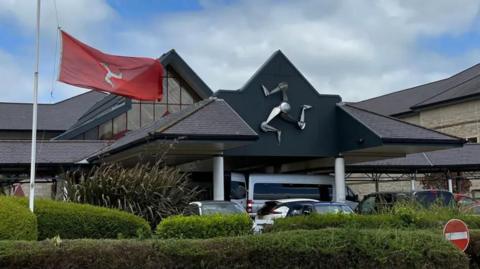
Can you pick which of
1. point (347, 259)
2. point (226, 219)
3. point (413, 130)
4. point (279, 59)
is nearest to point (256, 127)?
point (279, 59)

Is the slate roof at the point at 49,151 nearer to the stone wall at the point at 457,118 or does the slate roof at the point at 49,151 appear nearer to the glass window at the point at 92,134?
the glass window at the point at 92,134

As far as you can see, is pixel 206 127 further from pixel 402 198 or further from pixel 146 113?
pixel 146 113

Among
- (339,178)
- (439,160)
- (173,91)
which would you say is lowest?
(339,178)

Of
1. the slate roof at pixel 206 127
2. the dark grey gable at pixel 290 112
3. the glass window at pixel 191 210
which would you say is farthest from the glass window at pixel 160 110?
the glass window at pixel 191 210

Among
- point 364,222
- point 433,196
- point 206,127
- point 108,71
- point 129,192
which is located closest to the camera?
point 364,222

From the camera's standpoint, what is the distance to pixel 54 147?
3192 centimetres

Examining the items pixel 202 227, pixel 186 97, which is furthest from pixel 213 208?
pixel 186 97

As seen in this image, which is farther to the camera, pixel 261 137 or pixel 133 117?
pixel 133 117

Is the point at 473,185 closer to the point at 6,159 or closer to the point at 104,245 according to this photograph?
the point at 6,159

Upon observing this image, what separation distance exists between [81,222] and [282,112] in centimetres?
1665

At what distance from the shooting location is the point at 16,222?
983 cm

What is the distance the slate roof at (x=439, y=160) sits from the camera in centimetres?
3566

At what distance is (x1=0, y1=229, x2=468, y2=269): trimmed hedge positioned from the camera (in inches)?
306

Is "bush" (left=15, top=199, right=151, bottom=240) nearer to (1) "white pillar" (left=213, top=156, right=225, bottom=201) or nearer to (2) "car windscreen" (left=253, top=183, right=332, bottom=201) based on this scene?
(1) "white pillar" (left=213, top=156, right=225, bottom=201)
